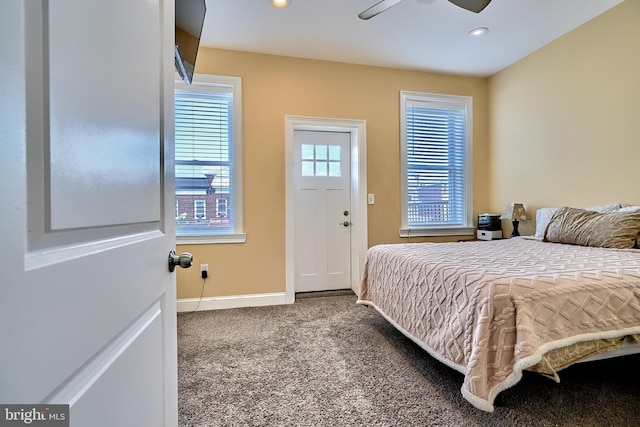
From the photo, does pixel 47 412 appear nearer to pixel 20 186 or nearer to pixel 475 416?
pixel 20 186

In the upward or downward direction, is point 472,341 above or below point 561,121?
below

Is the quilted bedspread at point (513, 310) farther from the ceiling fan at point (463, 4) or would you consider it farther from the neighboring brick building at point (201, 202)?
the neighboring brick building at point (201, 202)

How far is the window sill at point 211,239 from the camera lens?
3.03 metres

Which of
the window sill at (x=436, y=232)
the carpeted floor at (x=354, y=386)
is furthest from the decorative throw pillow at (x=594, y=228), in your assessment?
the window sill at (x=436, y=232)

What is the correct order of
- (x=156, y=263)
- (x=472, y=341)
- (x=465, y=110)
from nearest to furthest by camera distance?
(x=156, y=263) → (x=472, y=341) → (x=465, y=110)

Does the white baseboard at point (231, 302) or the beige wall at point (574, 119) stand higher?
the beige wall at point (574, 119)

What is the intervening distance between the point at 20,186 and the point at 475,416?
1897mm

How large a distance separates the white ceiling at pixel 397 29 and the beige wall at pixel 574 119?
215 mm

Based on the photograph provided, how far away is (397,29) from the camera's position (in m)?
2.83

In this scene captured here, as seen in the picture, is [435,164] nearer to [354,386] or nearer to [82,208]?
[354,386]

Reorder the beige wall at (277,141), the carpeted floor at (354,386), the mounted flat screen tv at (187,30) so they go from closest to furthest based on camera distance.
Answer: the carpeted floor at (354,386)
the mounted flat screen tv at (187,30)
the beige wall at (277,141)

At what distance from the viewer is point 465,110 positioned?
390 centimetres

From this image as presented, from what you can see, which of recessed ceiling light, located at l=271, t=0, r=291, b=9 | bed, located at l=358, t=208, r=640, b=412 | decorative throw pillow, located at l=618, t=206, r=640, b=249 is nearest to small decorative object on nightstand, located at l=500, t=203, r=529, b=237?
decorative throw pillow, located at l=618, t=206, r=640, b=249

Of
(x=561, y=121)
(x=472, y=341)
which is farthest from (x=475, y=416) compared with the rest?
(x=561, y=121)
